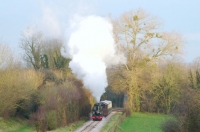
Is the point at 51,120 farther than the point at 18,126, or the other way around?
the point at 18,126

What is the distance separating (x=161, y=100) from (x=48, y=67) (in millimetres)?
20996

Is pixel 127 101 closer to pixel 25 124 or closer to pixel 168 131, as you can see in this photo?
pixel 25 124

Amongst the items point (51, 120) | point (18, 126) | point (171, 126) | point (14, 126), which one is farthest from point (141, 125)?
point (171, 126)

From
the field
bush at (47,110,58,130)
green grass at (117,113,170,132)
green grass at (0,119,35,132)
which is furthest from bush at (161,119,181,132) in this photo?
green grass at (0,119,35,132)

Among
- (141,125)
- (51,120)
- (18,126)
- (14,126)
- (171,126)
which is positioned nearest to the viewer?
(171,126)

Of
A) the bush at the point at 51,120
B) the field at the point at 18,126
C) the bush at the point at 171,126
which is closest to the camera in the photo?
the bush at the point at 171,126

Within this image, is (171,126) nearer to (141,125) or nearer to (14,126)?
(14,126)

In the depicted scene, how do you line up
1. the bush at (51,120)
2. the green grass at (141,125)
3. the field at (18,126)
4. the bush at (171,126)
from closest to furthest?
the bush at (171,126), the field at (18,126), the bush at (51,120), the green grass at (141,125)

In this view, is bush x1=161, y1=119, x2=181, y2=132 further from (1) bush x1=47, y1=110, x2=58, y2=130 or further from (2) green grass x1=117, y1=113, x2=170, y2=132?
(1) bush x1=47, y1=110, x2=58, y2=130

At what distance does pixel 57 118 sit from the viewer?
122 feet

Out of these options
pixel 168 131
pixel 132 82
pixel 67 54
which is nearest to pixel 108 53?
pixel 67 54

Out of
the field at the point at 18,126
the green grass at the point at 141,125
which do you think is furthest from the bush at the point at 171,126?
the field at the point at 18,126

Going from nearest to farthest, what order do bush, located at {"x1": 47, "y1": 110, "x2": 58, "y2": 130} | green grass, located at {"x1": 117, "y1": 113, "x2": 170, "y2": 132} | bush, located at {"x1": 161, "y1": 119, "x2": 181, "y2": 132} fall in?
bush, located at {"x1": 161, "y1": 119, "x2": 181, "y2": 132} → bush, located at {"x1": 47, "y1": 110, "x2": 58, "y2": 130} → green grass, located at {"x1": 117, "y1": 113, "x2": 170, "y2": 132}

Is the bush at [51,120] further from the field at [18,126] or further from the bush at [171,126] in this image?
the bush at [171,126]
